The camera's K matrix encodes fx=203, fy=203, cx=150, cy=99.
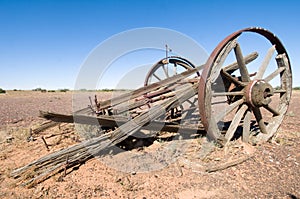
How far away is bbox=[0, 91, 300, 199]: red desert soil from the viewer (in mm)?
2701

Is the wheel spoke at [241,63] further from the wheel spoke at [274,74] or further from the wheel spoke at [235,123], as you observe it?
the wheel spoke at [274,74]

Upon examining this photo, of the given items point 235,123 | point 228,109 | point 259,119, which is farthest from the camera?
point 259,119

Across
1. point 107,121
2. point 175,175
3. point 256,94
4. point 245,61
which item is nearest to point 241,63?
point 245,61

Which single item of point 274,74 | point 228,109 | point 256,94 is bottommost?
point 228,109

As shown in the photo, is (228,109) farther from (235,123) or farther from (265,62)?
(265,62)

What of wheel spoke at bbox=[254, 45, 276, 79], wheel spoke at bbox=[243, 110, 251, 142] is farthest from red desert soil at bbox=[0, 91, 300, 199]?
wheel spoke at bbox=[254, 45, 276, 79]

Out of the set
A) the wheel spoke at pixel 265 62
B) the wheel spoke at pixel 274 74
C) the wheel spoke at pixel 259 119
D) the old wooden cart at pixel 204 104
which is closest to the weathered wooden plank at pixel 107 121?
the old wooden cart at pixel 204 104

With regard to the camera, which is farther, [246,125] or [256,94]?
[246,125]

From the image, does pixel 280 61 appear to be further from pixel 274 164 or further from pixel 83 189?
pixel 83 189

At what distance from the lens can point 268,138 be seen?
437 cm

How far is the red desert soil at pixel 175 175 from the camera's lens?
8.86 ft

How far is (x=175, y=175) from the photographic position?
10.2 feet

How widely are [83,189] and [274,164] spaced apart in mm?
3077

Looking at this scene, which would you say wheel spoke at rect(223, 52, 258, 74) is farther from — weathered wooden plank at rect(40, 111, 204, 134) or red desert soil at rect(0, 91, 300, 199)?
red desert soil at rect(0, 91, 300, 199)
